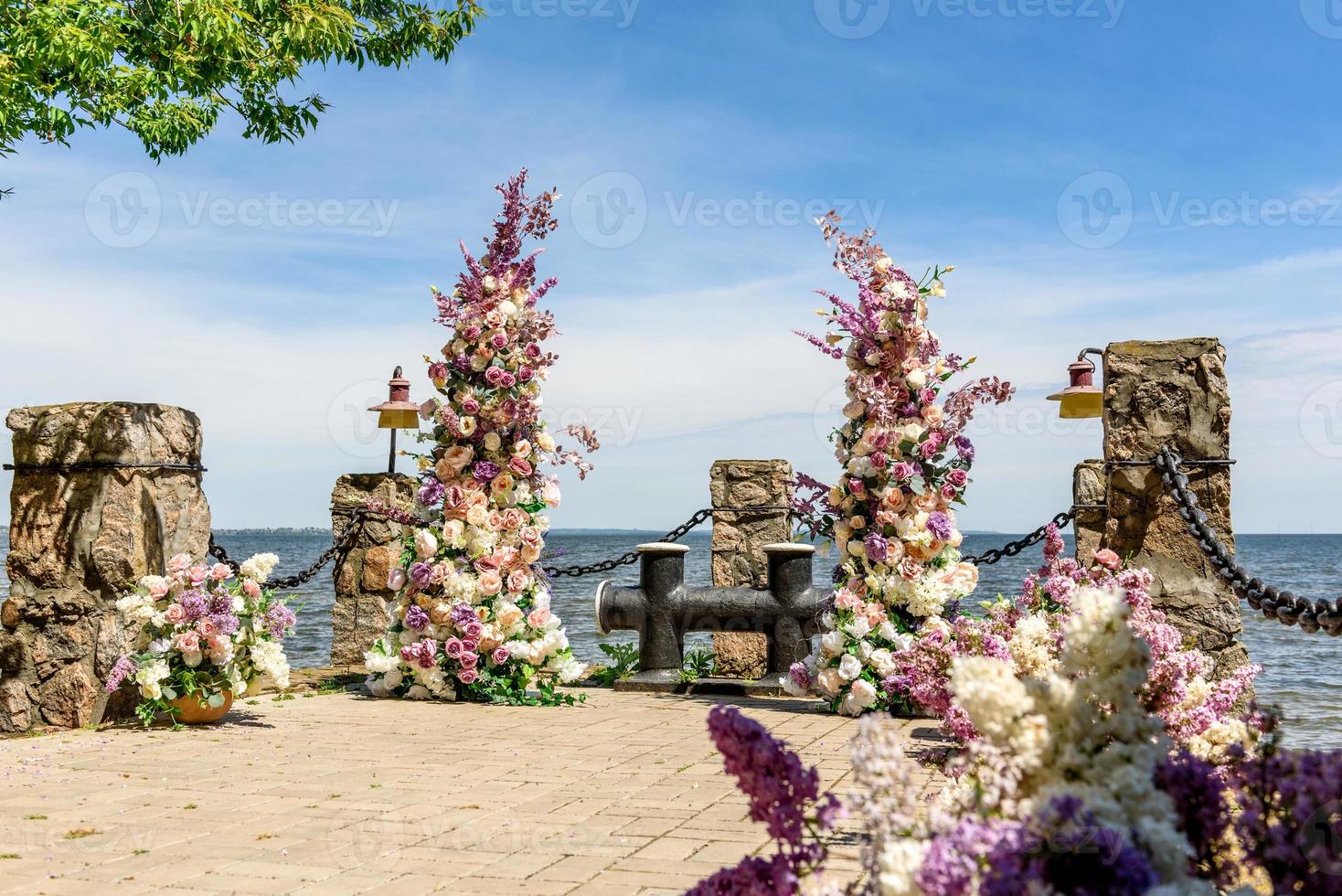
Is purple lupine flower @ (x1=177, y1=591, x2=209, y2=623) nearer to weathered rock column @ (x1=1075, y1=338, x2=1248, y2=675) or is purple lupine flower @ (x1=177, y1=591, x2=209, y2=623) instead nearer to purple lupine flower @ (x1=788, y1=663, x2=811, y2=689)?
purple lupine flower @ (x1=788, y1=663, x2=811, y2=689)

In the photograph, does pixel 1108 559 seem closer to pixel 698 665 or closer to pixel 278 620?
pixel 698 665

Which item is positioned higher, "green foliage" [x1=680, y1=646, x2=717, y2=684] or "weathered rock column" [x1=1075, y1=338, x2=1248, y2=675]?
"weathered rock column" [x1=1075, y1=338, x2=1248, y2=675]

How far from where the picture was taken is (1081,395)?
9367 mm

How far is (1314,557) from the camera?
6494cm

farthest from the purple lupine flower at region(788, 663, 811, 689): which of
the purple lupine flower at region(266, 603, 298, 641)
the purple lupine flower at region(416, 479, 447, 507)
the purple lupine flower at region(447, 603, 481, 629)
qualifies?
the purple lupine flower at region(266, 603, 298, 641)

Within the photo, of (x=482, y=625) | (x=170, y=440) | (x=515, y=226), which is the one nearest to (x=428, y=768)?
(x=482, y=625)

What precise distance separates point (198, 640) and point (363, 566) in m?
3.20

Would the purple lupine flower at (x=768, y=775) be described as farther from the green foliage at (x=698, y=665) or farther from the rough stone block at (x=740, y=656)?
the rough stone block at (x=740, y=656)

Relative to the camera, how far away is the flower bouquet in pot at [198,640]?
6.81 m

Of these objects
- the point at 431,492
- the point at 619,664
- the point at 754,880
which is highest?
the point at 431,492

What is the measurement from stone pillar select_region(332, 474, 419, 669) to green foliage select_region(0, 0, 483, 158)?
10.2 feet

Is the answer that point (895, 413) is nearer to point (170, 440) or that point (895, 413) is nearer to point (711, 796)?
point (711, 796)

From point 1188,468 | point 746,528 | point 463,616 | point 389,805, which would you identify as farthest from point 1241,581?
point 463,616

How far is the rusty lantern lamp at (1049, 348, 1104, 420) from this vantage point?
9359 mm
